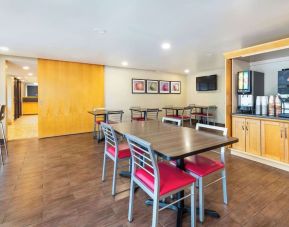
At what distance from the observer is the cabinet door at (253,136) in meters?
3.26

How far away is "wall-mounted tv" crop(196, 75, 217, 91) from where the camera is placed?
7221mm

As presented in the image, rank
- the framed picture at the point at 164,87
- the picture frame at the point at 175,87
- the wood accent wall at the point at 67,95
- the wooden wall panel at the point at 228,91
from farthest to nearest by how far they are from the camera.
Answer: the picture frame at the point at 175,87 → the framed picture at the point at 164,87 → the wood accent wall at the point at 67,95 → the wooden wall panel at the point at 228,91

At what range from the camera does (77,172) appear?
288 cm

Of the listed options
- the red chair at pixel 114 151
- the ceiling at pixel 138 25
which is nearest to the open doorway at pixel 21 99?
the ceiling at pixel 138 25

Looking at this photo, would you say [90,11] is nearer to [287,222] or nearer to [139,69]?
[287,222]

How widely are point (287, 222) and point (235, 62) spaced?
3083 mm

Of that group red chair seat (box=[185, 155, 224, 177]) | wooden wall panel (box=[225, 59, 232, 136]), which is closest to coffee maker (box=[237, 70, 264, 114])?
wooden wall panel (box=[225, 59, 232, 136])

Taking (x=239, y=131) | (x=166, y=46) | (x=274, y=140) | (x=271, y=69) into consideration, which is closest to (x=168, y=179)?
(x=274, y=140)

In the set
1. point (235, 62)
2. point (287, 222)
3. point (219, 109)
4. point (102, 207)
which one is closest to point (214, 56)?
point (235, 62)

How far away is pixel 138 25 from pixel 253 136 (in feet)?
9.54

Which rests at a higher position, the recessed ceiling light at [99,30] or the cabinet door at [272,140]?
the recessed ceiling light at [99,30]

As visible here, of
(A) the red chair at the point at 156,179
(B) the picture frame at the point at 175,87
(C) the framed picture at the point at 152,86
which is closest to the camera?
(A) the red chair at the point at 156,179

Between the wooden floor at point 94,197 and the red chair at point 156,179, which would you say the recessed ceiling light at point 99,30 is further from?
the wooden floor at point 94,197

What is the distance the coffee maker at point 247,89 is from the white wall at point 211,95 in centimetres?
329
